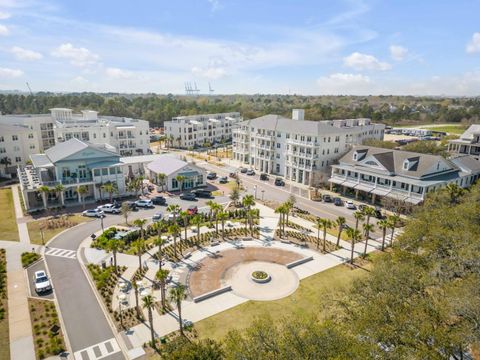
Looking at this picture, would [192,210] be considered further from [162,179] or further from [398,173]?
[398,173]

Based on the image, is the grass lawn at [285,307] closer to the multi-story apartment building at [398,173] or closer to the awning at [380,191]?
the awning at [380,191]

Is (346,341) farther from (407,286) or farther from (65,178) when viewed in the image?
(65,178)

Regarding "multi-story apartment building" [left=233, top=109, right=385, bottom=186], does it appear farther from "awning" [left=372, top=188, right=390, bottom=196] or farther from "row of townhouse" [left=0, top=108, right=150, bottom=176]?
"row of townhouse" [left=0, top=108, right=150, bottom=176]

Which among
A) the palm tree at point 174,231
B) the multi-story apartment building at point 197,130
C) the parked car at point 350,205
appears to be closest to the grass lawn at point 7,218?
the palm tree at point 174,231

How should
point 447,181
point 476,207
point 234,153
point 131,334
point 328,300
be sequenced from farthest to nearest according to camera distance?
point 234,153 → point 447,181 → point 476,207 → point 131,334 → point 328,300

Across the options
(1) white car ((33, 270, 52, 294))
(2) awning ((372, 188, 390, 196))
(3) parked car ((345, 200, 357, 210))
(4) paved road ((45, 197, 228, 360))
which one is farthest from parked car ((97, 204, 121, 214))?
(2) awning ((372, 188, 390, 196))

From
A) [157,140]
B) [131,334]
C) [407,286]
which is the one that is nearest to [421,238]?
[407,286]
